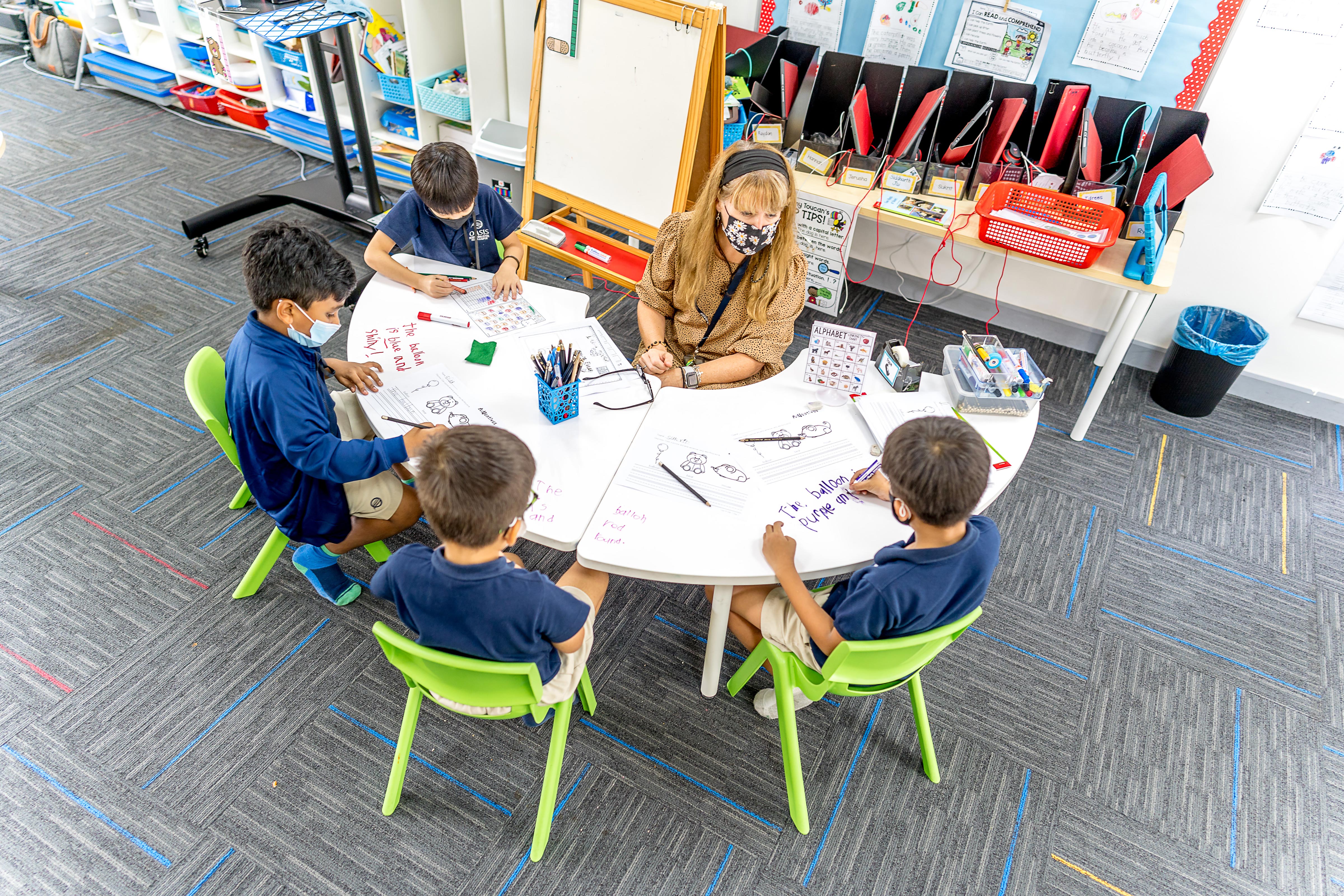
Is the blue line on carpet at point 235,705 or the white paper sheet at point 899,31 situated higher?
the white paper sheet at point 899,31

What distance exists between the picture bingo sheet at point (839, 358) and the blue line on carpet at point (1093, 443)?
1365 mm

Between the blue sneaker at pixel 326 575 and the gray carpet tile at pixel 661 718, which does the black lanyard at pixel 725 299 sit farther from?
the blue sneaker at pixel 326 575

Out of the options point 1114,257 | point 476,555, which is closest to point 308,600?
point 476,555

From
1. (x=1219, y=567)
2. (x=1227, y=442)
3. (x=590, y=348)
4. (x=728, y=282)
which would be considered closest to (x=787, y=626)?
(x=590, y=348)

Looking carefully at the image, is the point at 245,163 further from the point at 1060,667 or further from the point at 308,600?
the point at 1060,667

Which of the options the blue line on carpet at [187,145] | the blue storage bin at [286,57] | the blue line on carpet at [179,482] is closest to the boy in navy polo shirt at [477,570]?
the blue line on carpet at [179,482]

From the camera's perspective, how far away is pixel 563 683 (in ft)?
5.39

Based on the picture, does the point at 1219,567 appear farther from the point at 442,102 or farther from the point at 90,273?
the point at 90,273

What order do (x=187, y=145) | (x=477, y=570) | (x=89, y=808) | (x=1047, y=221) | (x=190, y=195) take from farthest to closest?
(x=187, y=145) → (x=190, y=195) → (x=1047, y=221) → (x=89, y=808) → (x=477, y=570)

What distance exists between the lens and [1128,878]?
184 cm

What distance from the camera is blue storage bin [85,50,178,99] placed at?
474 cm

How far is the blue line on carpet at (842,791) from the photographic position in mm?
1816

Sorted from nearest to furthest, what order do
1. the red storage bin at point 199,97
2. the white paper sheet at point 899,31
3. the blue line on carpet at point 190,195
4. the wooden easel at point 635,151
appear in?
the wooden easel at point 635,151, the white paper sheet at point 899,31, the blue line on carpet at point 190,195, the red storage bin at point 199,97

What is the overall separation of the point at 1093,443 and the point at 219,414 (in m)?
3.12
